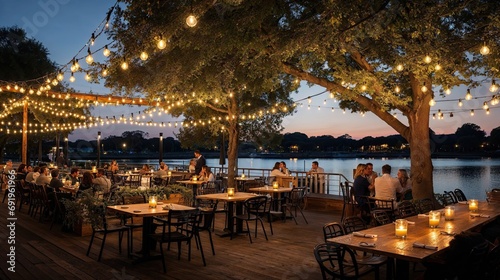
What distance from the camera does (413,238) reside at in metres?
3.94

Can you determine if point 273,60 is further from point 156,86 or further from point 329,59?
point 156,86

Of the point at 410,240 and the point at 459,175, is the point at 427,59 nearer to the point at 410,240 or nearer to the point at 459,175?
the point at 410,240

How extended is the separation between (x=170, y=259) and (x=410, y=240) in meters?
3.36

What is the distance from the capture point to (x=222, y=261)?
224 inches

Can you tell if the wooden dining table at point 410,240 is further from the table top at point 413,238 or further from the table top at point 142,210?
the table top at point 142,210

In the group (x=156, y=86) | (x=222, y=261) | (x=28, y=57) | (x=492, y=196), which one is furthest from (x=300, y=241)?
(x=28, y=57)

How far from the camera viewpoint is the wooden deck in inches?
197

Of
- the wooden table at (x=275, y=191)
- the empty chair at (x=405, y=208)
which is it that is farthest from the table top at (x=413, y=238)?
the wooden table at (x=275, y=191)

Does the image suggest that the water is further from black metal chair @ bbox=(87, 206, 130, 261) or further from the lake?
black metal chair @ bbox=(87, 206, 130, 261)

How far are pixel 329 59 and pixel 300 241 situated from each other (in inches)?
169

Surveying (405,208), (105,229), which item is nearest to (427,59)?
(405,208)

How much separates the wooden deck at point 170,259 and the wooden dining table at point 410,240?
3.39 ft

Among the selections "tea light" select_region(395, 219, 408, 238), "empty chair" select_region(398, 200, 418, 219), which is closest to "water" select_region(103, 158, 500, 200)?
"empty chair" select_region(398, 200, 418, 219)

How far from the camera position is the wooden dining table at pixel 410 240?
335 cm
